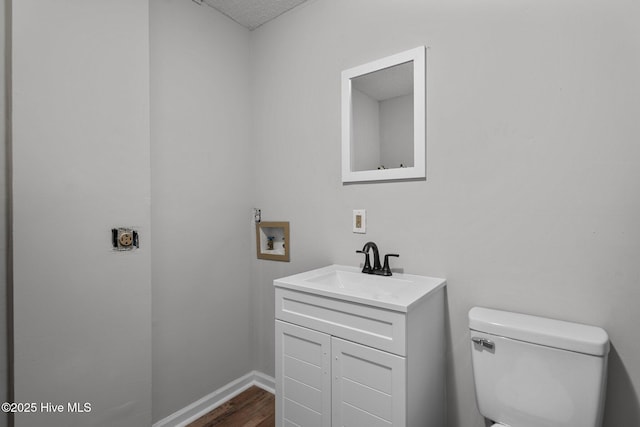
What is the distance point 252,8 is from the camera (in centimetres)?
193

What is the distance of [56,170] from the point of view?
1.24 m

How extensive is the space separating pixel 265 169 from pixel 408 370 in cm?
152

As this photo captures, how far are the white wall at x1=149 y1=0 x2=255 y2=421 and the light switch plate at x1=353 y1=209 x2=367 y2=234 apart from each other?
34.1 inches

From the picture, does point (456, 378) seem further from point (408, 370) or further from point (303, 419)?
point (303, 419)

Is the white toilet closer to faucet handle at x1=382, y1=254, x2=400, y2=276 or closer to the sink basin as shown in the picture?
the sink basin

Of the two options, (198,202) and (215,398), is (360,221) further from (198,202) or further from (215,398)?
(215,398)

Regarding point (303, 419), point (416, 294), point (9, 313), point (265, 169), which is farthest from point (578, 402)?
point (9, 313)

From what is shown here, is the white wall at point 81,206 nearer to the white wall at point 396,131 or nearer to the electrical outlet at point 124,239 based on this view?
the electrical outlet at point 124,239

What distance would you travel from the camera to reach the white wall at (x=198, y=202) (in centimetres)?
167

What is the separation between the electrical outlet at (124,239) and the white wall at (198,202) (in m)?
0.17

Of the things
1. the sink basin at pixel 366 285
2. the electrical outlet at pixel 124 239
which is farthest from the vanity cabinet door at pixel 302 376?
the electrical outlet at pixel 124 239

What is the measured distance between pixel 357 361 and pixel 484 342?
0.48 m

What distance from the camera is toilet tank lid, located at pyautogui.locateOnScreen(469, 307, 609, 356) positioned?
968 mm

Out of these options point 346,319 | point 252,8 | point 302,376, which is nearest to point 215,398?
point 302,376
